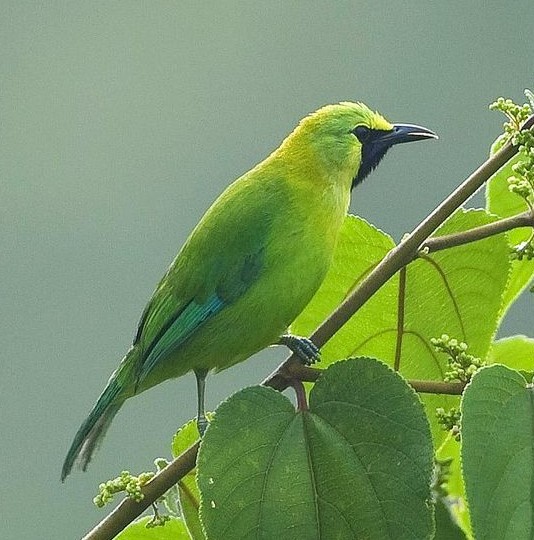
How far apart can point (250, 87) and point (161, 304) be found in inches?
912

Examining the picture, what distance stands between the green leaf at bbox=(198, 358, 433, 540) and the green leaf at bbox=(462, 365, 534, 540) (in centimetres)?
7

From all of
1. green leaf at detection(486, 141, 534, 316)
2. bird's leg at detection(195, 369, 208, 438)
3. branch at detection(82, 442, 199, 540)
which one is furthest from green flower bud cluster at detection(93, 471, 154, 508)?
green leaf at detection(486, 141, 534, 316)

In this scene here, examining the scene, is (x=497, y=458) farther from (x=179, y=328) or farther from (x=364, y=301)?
(x=179, y=328)

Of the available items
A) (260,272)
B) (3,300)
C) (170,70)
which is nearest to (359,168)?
(260,272)

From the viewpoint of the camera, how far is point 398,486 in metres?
1.59

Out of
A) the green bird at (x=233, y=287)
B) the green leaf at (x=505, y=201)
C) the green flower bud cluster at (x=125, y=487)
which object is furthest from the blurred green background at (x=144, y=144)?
the green flower bud cluster at (x=125, y=487)

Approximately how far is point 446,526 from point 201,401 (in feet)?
1.42

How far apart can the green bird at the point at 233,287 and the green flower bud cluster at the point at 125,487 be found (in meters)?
0.34

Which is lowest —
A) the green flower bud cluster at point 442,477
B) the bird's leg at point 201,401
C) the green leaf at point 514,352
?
the green flower bud cluster at point 442,477

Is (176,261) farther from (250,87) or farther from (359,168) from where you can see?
(250,87)

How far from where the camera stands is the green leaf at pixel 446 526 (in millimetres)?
1824

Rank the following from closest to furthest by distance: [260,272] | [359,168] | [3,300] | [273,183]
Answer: [260,272], [273,183], [359,168], [3,300]

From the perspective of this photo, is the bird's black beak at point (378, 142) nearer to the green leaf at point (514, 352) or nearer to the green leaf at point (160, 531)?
the green leaf at point (514, 352)

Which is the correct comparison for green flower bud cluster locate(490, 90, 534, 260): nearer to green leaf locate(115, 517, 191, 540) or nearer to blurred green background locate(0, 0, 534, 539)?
green leaf locate(115, 517, 191, 540)
